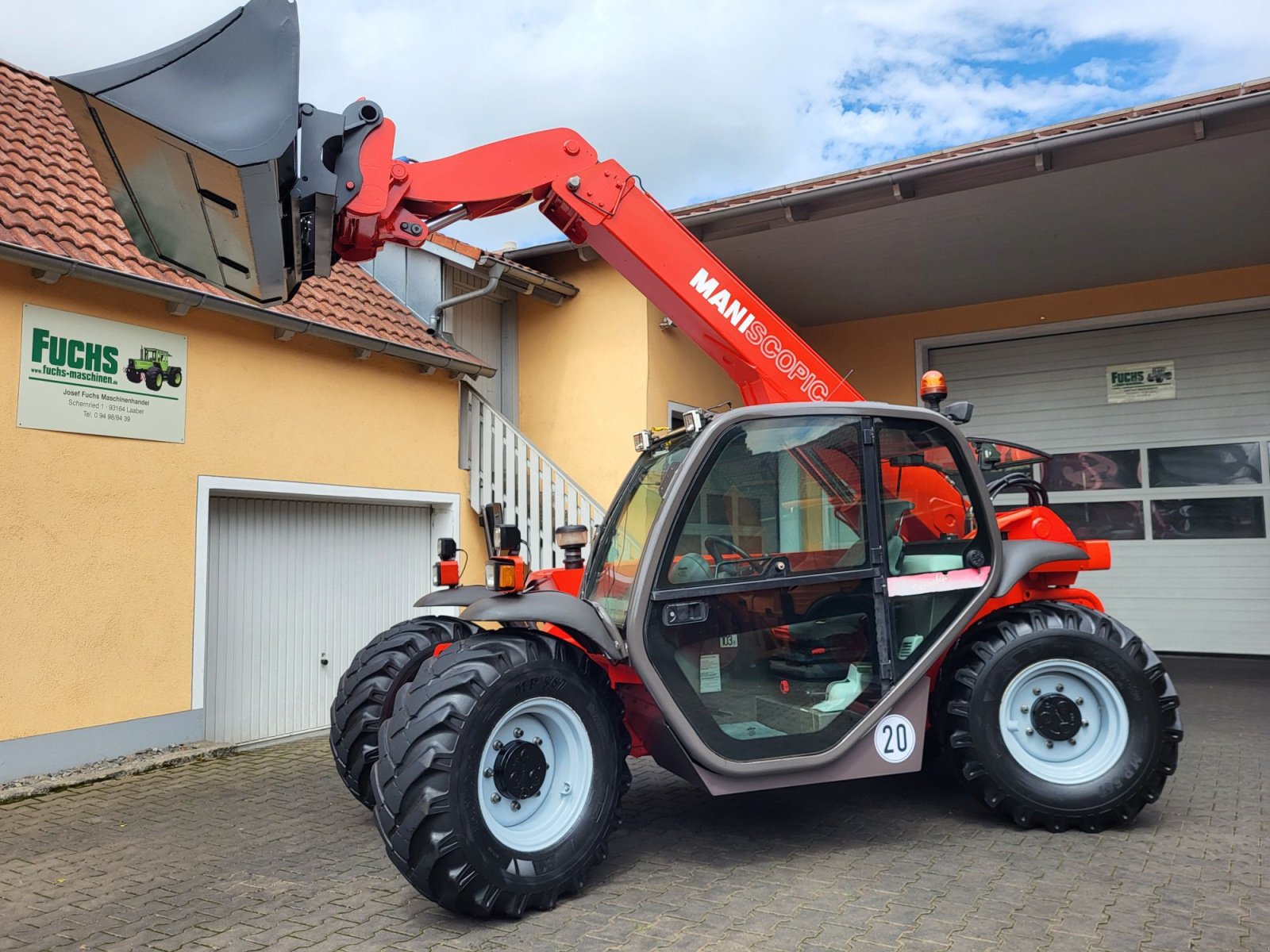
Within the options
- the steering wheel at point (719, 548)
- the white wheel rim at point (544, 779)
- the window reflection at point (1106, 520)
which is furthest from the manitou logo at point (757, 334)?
the window reflection at point (1106, 520)

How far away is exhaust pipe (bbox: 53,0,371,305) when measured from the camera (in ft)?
10.8

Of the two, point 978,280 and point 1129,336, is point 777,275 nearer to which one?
point 978,280

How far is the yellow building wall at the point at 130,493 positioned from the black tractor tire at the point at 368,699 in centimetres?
227

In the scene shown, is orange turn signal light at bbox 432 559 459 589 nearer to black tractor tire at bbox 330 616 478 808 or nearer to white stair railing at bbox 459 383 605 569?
black tractor tire at bbox 330 616 478 808

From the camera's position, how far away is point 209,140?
11.1 feet

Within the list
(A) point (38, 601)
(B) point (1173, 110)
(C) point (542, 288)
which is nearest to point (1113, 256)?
(B) point (1173, 110)

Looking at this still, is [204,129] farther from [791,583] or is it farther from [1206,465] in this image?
[1206,465]

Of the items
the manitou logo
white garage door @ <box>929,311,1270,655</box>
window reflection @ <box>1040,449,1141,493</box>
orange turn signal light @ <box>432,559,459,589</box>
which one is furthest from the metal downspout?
window reflection @ <box>1040,449,1141,493</box>

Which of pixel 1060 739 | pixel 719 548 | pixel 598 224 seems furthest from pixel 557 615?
pixel 1060 739

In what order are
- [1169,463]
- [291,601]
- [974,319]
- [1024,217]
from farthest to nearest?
[974,319] < [1169,463] < [1024,217] < [291,601]

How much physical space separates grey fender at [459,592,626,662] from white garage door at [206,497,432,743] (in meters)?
3.98

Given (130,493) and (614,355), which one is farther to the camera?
(614,355)

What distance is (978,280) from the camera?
1110 centimetres

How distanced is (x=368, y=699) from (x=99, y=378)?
3253 mm
